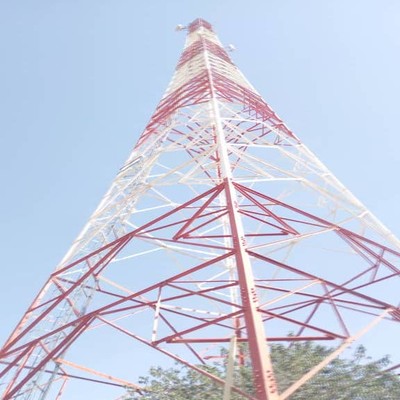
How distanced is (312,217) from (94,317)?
356 cm

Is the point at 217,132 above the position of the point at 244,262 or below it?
above

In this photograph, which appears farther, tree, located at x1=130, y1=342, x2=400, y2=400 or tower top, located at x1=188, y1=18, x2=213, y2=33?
Result: tower top, located at x1=188, y1=18, x2=213, y2=33

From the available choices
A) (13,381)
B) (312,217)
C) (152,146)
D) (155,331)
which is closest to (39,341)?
(13,381)

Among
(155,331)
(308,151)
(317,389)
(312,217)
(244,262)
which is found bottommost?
(317,389)

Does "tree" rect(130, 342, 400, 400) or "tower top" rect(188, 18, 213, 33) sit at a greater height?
"tower top" rect(188, 18, 213, 33)

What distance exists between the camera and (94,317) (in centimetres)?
509

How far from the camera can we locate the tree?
14.1 ft

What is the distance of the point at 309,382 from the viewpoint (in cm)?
448

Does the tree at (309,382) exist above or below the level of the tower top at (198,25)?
below

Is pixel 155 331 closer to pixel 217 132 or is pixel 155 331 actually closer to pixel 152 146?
pixel 217 132

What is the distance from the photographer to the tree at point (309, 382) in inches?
169

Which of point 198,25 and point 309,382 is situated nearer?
point 309,382

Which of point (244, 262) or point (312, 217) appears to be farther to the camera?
point (312, 217)

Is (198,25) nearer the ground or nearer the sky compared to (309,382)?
nearer the sky
